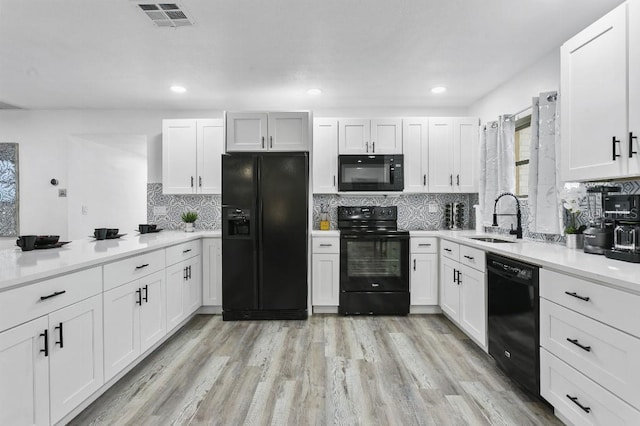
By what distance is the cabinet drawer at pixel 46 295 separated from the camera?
1407mm

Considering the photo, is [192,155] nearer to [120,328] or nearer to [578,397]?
[120,328]

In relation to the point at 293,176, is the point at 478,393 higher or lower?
lower

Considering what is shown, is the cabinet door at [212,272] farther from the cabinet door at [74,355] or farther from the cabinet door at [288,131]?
the cabinet door at [74,355]

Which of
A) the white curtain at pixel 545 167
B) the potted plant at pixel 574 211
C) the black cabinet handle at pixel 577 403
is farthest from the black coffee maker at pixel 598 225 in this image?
the black cabinet handle at pixel 577 403

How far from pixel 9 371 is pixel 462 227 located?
425 centimetres

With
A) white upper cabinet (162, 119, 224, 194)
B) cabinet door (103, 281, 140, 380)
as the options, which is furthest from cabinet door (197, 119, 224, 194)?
cabinet door (103, 281, 140, 380)

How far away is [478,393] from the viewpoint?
7.09ft

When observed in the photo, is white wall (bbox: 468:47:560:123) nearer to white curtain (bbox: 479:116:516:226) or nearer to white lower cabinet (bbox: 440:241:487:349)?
white curtain (bbox: 479:116:516:226)

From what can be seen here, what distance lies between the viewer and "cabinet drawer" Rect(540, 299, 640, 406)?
135 centimetres

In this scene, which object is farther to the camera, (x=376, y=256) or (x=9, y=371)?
(x=376, y=256)

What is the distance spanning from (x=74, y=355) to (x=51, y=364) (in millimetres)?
160

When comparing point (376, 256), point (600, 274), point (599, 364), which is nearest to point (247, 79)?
point (376, 256)

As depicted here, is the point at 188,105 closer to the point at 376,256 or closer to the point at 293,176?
the point at 293,176

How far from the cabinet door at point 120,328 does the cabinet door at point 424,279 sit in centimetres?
270
